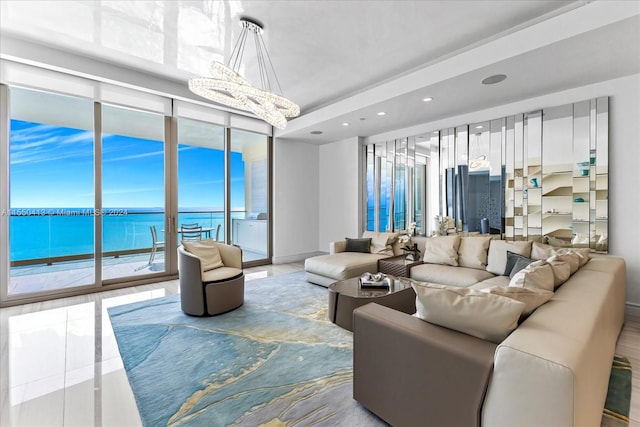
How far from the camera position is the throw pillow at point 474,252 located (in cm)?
378

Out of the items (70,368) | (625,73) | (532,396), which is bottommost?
(70,368)

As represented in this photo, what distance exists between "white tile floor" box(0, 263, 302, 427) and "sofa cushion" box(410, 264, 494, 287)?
130 inches

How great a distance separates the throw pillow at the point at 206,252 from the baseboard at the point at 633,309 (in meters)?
4.96

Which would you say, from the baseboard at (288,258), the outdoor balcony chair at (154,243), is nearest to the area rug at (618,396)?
the baseboard at (288,258)

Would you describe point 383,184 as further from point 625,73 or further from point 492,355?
point 492,355

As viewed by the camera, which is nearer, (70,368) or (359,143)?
(70,368)

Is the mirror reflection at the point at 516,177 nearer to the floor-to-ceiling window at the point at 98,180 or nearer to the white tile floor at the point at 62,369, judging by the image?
the floor-to-ceiling window at the point at 98,180

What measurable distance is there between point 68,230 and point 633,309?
303 inches

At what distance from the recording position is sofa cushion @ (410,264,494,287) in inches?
133

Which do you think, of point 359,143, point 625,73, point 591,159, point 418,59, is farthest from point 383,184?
point 625,73

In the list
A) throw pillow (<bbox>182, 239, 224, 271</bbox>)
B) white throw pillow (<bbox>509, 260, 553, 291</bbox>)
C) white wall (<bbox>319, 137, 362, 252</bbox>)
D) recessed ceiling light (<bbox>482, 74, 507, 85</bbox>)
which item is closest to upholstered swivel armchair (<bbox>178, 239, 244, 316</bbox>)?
throw pillow (<bbox>182, 239, 224, 271</bbox>)

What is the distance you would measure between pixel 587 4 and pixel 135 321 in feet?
17.6

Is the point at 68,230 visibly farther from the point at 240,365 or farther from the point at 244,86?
the point at 240,365

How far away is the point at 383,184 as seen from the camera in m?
5.83
